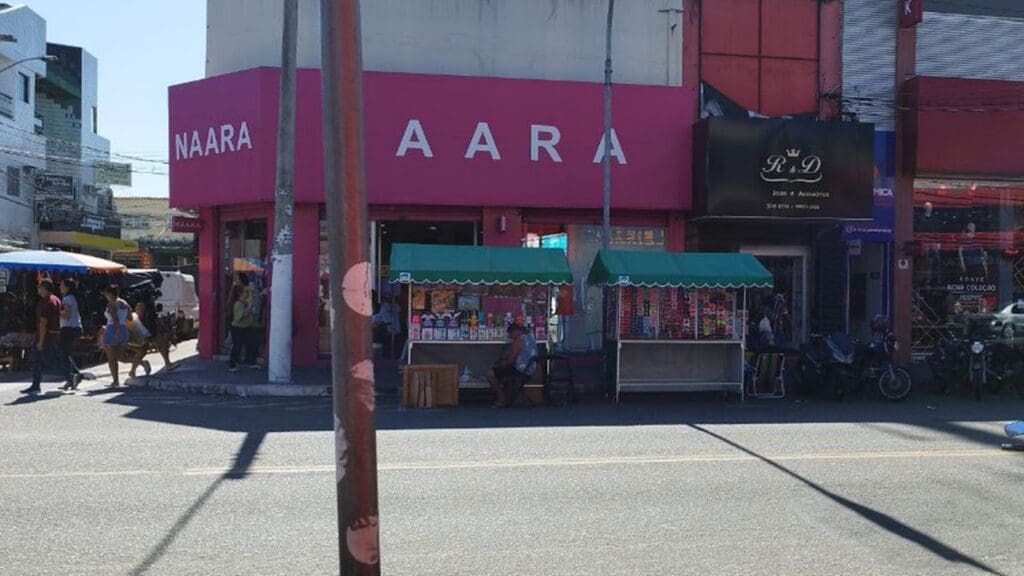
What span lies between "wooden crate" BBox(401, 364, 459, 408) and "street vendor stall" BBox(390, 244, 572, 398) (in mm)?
92

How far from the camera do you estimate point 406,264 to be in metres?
14.2

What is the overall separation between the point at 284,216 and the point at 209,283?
5766 mm

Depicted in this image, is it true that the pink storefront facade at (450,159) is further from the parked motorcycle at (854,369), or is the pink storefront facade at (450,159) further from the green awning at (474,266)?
the parked motorcycle at (854,369)

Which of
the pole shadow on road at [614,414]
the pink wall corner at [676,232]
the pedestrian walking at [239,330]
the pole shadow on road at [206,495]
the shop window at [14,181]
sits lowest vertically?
the pole shadow on road at [614,414]

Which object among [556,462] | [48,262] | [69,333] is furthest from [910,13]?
[48,262]

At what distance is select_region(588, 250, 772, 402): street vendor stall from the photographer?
14.6 m

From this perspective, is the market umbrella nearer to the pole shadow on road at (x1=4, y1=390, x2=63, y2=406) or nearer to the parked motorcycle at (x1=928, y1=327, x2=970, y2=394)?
the pole shadow on road at (x1=4, y1=390, x2=63, y2=406)

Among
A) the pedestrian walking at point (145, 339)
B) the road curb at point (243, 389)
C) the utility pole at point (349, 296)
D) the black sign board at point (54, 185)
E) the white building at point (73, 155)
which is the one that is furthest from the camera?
the white building at point (73, 155)

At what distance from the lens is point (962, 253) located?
68.4ft

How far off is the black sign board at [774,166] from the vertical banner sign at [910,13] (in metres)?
3.30

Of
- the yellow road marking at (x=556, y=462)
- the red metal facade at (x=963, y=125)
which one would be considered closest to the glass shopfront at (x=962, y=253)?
the red metal facade at (x=963, y=125)

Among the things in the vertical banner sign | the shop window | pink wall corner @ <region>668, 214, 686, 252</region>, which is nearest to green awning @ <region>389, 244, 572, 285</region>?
pink wall corner @ <region>668, 214, 686, 252</region>

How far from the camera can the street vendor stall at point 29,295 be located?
17984 mm

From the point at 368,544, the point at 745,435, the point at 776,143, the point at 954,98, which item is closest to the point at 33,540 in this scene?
the point at 368,544
